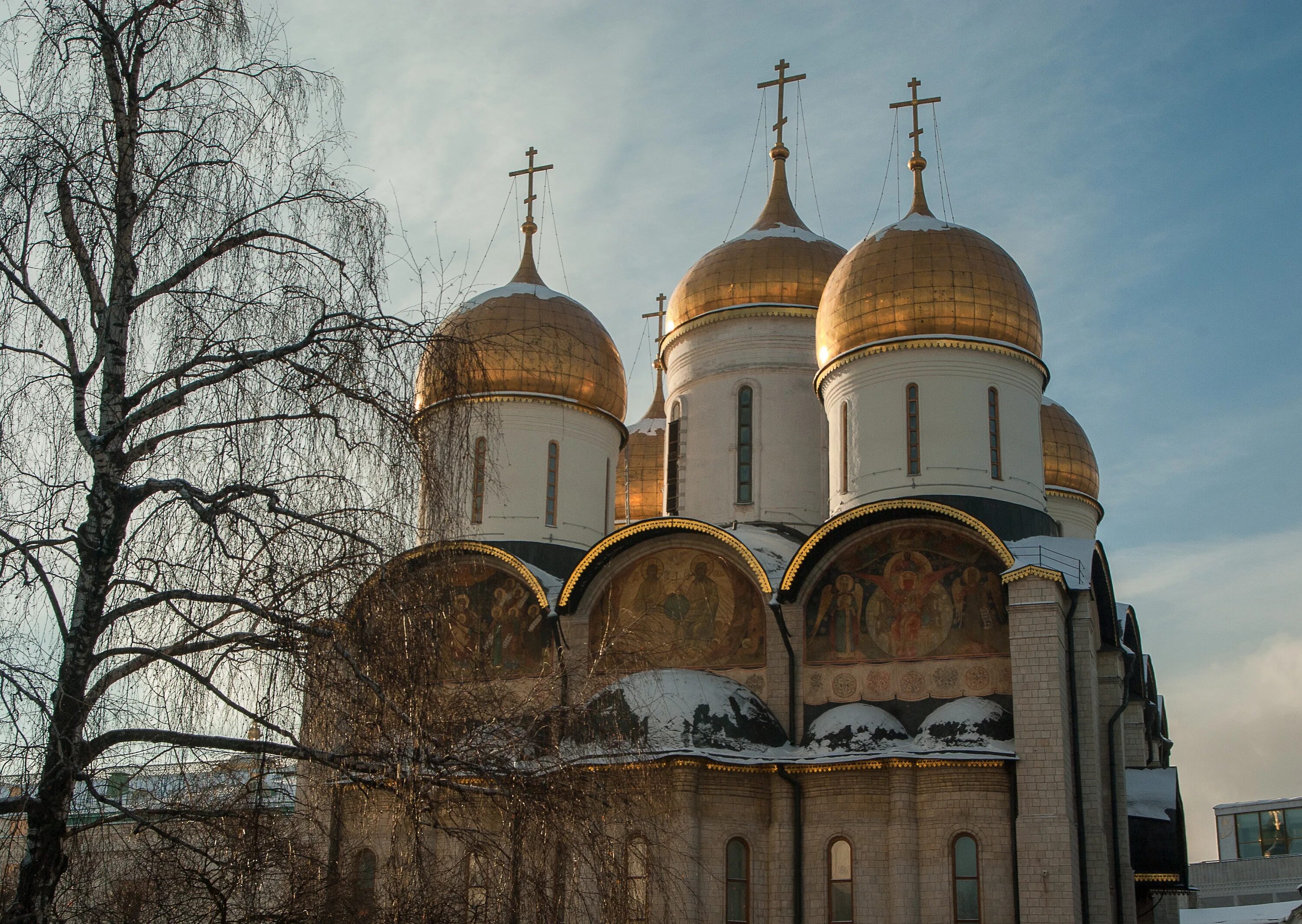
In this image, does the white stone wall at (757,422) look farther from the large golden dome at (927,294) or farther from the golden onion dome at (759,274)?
the large golden dome at (927,294)

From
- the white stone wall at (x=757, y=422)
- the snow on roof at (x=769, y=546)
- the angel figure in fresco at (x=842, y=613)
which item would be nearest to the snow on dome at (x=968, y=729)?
the angel figure in fresco at (x=842, y=613)

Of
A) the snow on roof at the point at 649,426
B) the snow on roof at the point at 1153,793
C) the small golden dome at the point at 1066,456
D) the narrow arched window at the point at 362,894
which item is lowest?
the narrow arched window at the point at 362,894

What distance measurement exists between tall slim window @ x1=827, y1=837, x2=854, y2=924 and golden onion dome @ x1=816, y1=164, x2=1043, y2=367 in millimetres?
5231

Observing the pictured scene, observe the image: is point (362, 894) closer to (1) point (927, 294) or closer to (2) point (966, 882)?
(2) point (966, 882)

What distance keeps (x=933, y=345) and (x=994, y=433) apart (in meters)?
1.10

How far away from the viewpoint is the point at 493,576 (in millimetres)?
15578

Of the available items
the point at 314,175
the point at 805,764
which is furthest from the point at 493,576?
the point at 314,175

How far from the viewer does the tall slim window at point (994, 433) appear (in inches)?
589

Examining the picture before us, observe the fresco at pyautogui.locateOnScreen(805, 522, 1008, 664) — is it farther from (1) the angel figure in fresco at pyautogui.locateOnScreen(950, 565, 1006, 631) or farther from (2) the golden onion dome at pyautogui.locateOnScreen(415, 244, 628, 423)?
(2) the golden onion dome at pyautogui.locateOnScreen(415, 244, 628, 423)

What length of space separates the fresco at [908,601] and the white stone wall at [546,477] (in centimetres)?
344

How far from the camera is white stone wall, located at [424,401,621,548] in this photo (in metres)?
16.4

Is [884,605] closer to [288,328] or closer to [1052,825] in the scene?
[1052,825]

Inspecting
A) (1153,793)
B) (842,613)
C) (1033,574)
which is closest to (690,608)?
(842,613)

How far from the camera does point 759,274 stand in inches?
707
